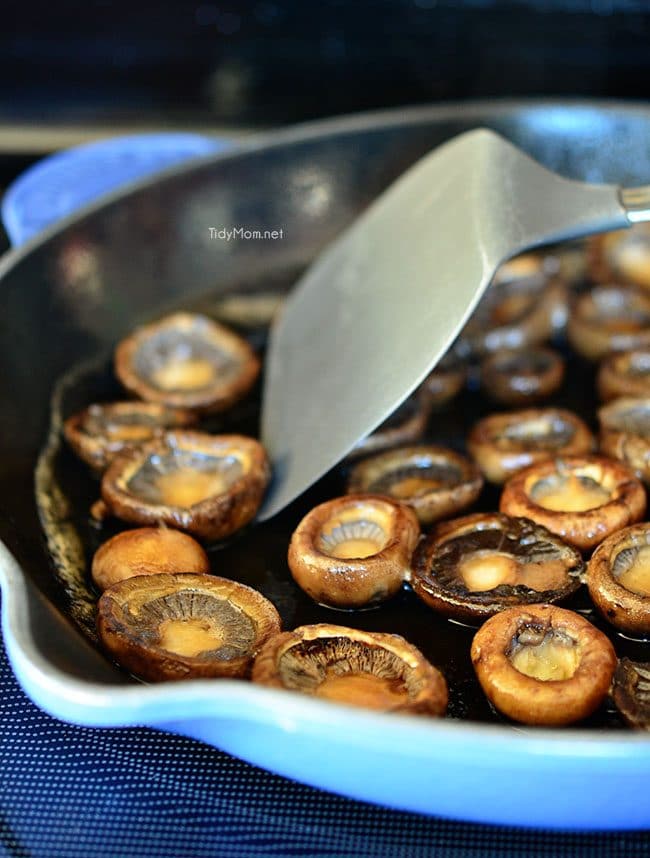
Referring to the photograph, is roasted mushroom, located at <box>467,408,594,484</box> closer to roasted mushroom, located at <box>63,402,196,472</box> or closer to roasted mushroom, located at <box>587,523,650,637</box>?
roasted mushroom, located at <box>587,523,650,637</box>

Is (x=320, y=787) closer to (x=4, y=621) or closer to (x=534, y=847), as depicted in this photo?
(x=534, y=847)

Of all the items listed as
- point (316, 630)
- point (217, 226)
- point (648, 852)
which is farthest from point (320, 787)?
point (217, 226)

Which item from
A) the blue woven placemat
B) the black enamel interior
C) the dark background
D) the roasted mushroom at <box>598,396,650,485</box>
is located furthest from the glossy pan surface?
the dark background

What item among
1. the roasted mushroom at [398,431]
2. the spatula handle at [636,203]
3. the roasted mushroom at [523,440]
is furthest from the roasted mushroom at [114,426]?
the spatula handle at [636,203]

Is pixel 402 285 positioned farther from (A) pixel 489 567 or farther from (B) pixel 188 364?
(A) pixel 489 567

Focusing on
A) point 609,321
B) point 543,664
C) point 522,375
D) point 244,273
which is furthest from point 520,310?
point 543,664

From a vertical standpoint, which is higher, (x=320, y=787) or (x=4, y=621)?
(x=4, y=621)

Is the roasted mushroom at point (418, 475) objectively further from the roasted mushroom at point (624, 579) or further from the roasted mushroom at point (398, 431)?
the roasted mushroom at point (624, 579)
